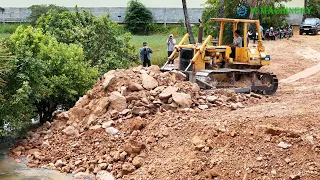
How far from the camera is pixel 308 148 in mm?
10789

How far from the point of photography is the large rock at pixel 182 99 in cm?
1392

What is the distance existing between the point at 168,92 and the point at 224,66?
389 cm

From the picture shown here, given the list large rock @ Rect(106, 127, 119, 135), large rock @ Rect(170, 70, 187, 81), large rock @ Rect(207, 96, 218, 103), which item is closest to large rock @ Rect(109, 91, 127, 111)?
large rock @ Rect(106, 127, 119, 135)

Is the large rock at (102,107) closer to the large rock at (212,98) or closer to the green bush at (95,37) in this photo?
the large rock at (212,98)

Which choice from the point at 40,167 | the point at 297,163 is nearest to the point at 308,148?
the point at 297,163

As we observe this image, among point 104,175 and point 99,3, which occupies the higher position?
point 99,3

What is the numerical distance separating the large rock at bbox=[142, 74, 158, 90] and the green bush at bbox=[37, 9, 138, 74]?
5.21m

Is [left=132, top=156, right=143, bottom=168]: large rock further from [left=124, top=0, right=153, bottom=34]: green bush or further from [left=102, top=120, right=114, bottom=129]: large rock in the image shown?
[left=124, top=0, right=153, bottom=34]: green bush

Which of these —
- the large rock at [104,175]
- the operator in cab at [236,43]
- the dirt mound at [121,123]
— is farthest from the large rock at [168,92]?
the operator in cab at [236,43]

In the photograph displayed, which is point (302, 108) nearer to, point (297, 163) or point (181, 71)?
point (297, 163)

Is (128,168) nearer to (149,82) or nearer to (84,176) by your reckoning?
(84,176)

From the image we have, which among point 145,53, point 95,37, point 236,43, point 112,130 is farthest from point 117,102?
point 95,37

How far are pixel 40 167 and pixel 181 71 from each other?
18.0 ft

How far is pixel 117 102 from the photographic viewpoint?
46.4 feet
